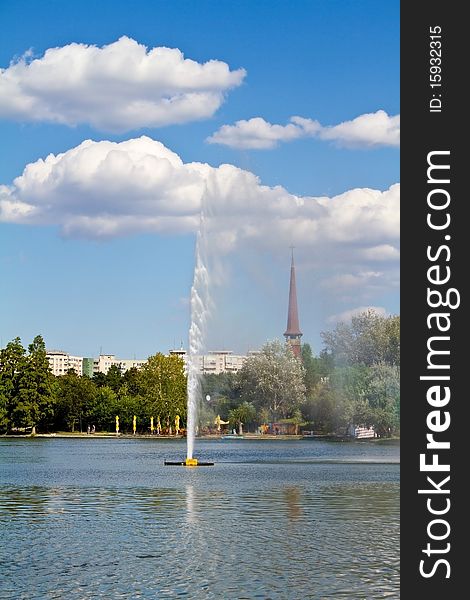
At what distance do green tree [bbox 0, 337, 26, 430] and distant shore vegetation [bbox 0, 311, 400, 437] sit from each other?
0.41 ft

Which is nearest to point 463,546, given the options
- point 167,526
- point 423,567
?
point 423,567

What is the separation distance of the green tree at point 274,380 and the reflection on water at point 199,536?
66677mm

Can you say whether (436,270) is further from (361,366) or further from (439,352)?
(361,366)

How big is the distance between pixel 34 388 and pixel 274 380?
31.5 m

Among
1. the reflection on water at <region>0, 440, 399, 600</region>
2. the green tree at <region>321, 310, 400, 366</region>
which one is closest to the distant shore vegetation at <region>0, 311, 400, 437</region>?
the green tree at <region>321, 310, 400, 366</region>

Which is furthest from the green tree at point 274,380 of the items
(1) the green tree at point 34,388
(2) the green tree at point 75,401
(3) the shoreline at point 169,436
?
(2) the green tree at point 75,401

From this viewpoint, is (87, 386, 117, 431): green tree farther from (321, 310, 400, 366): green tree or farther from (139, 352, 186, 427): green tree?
(321, 310, 400, 366): green tree

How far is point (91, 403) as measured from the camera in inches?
5659

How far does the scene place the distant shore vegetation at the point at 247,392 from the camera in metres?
103

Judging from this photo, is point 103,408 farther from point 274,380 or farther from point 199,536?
point 199,536

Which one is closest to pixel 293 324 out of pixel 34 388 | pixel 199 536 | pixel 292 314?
pixel 292 314

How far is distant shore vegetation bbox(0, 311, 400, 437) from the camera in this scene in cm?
10281

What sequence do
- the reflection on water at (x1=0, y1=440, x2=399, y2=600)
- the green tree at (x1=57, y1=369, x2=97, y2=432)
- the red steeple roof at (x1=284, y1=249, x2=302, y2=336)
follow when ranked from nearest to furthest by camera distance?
the reflection on water at (x1=0, y1=440, x2=399, y2=600), the red steeple roof at (x1=284, y1=249, x2=302, y2=336), the green tree at (x1=57, y1=369, x2=97, y2=432)

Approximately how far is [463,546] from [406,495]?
1291mm
